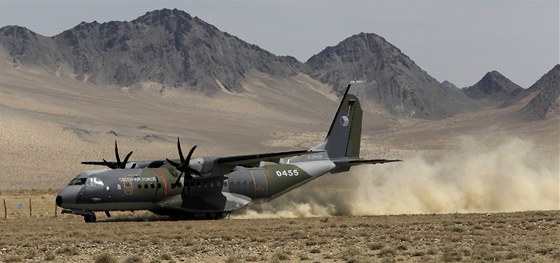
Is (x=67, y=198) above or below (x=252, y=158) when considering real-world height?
below

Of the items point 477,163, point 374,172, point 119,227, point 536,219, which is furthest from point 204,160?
point 477,163

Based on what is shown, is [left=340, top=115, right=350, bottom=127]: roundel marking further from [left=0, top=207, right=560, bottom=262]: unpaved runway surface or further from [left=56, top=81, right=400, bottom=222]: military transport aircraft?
[left=0, top=207, right=560, bottom=262]: unpaved runway surface

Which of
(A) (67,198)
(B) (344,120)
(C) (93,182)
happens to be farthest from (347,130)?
(A) (67,198)

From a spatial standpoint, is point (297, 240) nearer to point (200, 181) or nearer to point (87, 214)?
point (200, 181)

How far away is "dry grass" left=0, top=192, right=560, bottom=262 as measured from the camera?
27641 mm

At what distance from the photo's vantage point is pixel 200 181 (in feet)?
147

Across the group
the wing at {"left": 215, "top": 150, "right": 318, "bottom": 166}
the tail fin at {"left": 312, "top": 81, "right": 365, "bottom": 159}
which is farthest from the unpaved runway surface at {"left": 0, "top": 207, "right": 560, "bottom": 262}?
the tail fin at {"left": 312, "top": 81, "right": 365, "bottom": 159}

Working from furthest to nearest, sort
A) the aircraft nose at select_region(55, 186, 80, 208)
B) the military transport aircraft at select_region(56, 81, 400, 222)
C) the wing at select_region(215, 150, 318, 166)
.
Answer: the wing at select_region(215, 150, 318, 166) < the military transport aircraft at select_region(56, 81, 400, 222) < the aircraft nose at select_region(55, 186, 80, 208)

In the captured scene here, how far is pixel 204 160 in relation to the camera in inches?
1738

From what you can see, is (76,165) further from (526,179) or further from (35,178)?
(526,179)

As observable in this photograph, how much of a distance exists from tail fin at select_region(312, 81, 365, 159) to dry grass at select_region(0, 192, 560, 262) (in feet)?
27.6

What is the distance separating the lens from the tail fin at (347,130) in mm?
50875

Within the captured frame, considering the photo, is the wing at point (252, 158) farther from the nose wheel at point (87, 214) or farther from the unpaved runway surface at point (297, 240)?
the nose wheel at point (87, 214)

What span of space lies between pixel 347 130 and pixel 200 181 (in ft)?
34.9
